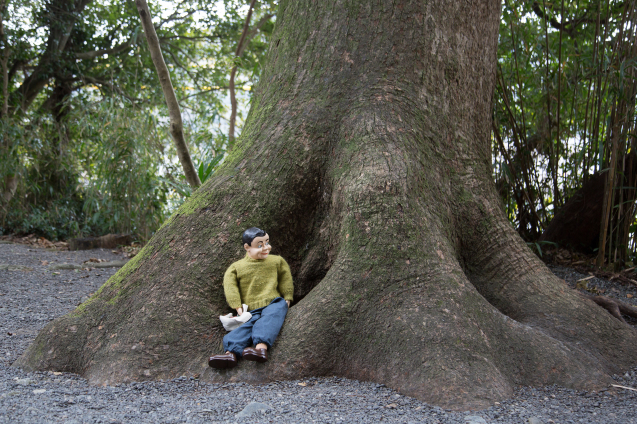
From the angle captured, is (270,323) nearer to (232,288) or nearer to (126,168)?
(232,288)

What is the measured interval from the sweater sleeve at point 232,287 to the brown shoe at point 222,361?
0.28 meters

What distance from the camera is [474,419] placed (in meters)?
1.81

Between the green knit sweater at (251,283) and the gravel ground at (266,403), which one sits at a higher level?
the green knit sweater at (251,283)

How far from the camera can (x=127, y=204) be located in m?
7.76

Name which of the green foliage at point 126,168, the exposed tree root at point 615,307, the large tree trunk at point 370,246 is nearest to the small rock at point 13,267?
the green foliage at point 126,168

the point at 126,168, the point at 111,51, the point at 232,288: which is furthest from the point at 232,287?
the point at 111,51

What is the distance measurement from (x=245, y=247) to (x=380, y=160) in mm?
865

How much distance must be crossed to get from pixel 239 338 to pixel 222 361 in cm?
14

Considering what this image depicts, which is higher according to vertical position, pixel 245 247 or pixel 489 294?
pixel 245 247

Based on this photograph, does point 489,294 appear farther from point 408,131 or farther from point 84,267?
point 84,267

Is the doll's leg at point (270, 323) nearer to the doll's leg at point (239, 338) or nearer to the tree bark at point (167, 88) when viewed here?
the doll's leg at point (239, 338)

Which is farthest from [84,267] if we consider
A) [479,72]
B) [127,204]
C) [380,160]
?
[479,72]

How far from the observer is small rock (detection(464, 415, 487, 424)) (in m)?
1.79

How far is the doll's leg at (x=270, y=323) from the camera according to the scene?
90.1 inches
